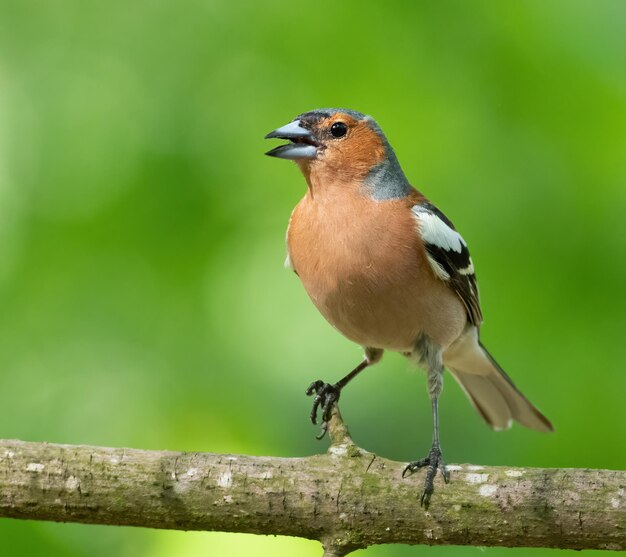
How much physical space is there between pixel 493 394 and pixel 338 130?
207 centimetres

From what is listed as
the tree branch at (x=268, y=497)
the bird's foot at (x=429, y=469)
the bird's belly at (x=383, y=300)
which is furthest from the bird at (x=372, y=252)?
the tree branch at (x=268, y=497)

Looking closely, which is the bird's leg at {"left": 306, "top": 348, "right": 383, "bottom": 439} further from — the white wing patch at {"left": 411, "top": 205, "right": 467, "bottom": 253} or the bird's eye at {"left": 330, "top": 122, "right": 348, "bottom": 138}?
the bird's eye at {"left": 330, "top": 122, "right": 348, "bottom": 138}

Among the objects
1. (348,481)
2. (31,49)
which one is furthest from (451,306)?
(31,49)

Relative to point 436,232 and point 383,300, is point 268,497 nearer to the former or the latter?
point 383,300

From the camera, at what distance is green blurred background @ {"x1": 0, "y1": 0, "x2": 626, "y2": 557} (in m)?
5.15

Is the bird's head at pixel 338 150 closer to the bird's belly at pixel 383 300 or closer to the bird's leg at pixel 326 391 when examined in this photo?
the bird's belly at pixel 383 300

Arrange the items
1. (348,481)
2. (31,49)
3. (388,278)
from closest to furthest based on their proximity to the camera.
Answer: (348,481) < (388,278) < (31,49)

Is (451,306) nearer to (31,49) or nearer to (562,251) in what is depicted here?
(562,251)

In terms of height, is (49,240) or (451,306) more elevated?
(49,240)

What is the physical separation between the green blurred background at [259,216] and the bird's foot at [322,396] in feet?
0.32

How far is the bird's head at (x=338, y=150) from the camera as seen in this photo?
5008 mm

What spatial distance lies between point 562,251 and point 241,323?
200 cm

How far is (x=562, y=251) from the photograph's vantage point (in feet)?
17.5

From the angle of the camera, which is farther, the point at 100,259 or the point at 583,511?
the point at 100,259
